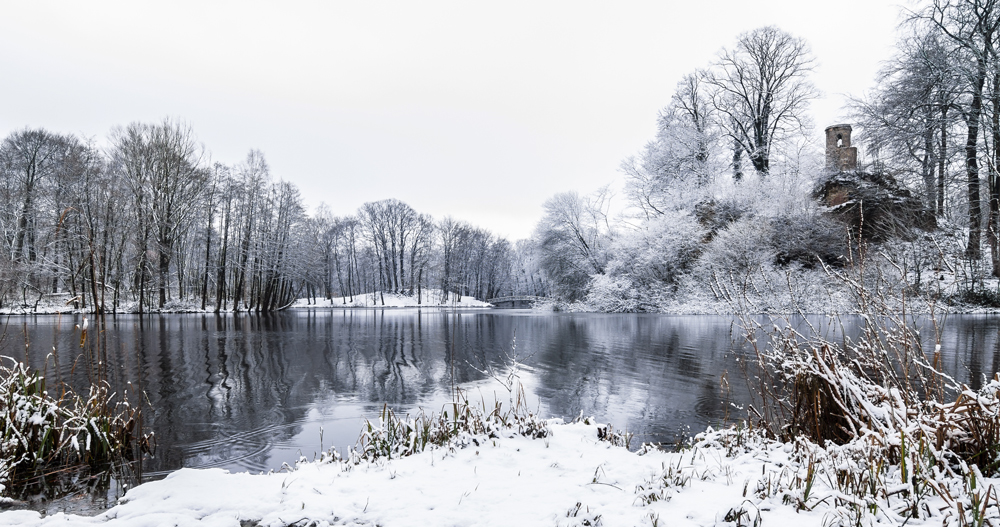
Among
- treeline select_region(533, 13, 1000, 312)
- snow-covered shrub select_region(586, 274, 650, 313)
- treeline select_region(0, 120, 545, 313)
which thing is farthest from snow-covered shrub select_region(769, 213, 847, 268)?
treeline select_region(0, 120, 545, 313)

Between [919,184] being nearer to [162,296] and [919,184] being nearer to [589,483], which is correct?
[589,483]

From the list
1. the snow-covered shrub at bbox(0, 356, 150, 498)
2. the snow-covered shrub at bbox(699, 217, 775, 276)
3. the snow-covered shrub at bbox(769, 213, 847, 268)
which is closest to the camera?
the snow-covered shrub at bbox(0, 356, 150, 498)

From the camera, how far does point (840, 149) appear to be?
26.1 meters

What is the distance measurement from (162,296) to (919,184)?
37145 mm

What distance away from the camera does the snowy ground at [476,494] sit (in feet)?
8.39

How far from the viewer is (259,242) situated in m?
30.5

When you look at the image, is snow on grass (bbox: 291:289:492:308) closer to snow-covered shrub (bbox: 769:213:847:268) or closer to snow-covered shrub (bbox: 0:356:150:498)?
snow-covered shrub (bbox: 769:213:847:268)

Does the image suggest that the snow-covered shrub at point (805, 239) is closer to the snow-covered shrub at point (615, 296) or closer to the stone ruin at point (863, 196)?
the stone ruin at point (863, 196)

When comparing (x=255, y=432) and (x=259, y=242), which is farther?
(x=259, y=242)

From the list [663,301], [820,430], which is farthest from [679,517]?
[663,301]

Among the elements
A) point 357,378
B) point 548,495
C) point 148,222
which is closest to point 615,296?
point 357,378

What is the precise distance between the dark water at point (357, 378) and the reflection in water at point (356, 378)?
27 millimetres

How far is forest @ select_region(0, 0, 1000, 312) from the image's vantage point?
17953 millimetres

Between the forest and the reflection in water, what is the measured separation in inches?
294
